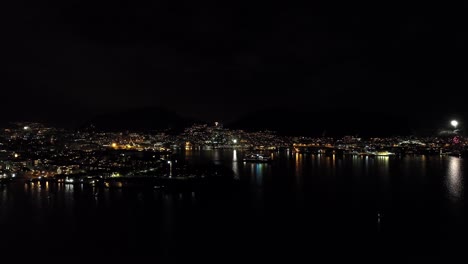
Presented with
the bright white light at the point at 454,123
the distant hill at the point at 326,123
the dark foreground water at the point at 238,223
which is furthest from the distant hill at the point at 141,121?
the dark foreground water at the point at 238,223

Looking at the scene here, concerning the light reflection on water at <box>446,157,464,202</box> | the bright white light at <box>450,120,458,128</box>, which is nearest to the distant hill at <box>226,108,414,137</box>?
the bright white light at <box>450,120,458,128</box>

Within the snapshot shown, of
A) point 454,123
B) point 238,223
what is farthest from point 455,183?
point 454,123

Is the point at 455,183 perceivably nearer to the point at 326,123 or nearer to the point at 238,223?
the point at 238,223

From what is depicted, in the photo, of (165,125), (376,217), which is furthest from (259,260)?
(165,125)

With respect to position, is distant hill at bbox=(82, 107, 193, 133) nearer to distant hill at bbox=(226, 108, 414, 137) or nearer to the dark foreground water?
distant hill at bbox=(226, 108, 414, 137)

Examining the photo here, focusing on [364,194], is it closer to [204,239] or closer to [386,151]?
[204,239]

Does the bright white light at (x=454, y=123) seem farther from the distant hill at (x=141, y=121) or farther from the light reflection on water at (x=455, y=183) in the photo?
the distant hill at (x=141, y=121)
